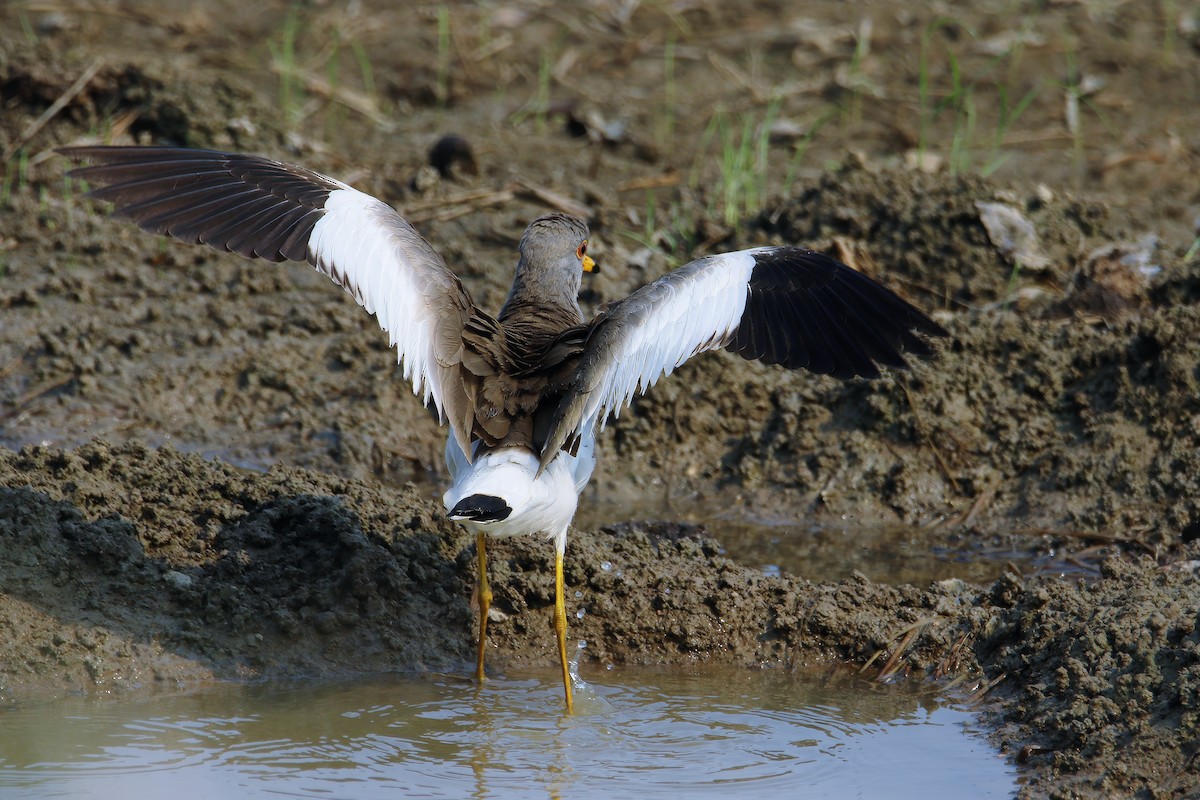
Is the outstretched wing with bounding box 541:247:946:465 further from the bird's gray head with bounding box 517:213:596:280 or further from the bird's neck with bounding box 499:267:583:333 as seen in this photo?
the bird's gray head with bounding box 517:213:596:280

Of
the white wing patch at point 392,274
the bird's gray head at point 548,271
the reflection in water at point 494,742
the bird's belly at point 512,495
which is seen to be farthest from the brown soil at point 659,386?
the bird's gray head at point 548,271

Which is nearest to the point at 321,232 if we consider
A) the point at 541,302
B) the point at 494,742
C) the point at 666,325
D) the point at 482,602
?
the point at 541,302

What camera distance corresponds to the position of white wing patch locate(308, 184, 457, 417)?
4.44m

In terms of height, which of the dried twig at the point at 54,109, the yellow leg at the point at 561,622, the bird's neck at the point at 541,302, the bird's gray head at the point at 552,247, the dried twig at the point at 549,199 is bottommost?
the yellow leg at the point at 561,622

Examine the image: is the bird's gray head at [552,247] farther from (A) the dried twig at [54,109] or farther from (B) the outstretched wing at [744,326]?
(A) the dried twig at [54,109]

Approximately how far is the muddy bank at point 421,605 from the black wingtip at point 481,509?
2.46 ft

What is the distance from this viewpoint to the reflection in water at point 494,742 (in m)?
3.81

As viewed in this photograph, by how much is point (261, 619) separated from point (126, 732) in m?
0.62

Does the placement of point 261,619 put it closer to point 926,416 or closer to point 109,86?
point 926,416

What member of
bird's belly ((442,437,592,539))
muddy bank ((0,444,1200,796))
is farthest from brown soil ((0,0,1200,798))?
bird's belly ((442,437,592,539))

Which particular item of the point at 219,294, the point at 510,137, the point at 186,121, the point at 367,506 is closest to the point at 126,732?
the point at 367,506

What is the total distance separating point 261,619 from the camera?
14.8 feet

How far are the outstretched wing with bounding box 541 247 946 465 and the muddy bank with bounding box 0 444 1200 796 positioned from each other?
757 millimetres

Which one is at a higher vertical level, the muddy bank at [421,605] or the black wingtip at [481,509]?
the black wingtip at [481,509]
